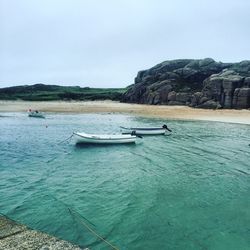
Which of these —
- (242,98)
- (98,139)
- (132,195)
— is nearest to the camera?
(132,195)

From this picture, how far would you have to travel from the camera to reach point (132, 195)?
1903 cm

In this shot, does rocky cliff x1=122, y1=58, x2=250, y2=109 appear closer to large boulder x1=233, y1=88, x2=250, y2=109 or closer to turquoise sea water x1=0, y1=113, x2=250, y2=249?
large boulder x1=233, y1=88, x2=250, y2=109

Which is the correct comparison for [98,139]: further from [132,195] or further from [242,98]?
[242,98]

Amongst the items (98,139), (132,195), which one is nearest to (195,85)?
(98,139)

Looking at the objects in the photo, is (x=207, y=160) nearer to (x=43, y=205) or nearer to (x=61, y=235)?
(x=43, y=205)

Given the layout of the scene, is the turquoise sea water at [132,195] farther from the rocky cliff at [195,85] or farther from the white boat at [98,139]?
the rocky cliff at [195,85]

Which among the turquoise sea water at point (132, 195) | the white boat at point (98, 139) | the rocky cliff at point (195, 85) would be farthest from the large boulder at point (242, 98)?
the white boat at point (98, 139)

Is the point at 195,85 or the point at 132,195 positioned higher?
the point at 195,85

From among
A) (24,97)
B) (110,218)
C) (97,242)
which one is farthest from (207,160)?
(24,97)

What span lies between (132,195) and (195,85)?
87962 mm

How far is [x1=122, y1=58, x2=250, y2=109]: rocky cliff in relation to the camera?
84875 mm

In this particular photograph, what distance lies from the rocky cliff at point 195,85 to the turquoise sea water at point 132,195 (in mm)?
52628

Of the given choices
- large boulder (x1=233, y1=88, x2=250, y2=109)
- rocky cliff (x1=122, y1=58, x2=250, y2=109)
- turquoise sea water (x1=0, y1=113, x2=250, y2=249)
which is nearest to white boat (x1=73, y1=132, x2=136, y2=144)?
turquoise sea water (x1=0, y1=113, x2=250, y2=249)

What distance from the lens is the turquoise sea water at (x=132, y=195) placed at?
1395cm
